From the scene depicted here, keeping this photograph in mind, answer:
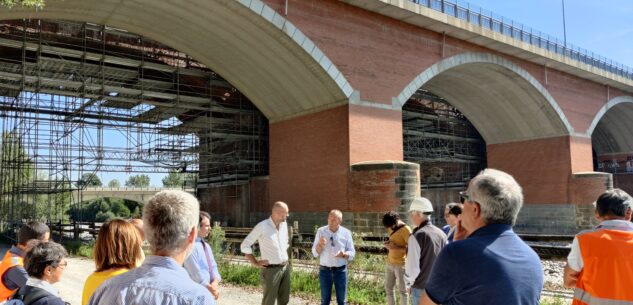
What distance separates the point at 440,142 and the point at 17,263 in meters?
29.4

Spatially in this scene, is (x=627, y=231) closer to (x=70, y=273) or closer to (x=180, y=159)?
(x=70, y=273)

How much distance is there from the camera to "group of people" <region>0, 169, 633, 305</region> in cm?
209

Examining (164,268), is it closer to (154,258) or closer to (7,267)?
(154,258)

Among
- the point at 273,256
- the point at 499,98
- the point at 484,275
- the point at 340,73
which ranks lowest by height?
the point at 273,256

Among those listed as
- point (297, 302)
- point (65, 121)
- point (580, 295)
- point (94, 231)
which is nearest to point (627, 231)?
point (580, 295)

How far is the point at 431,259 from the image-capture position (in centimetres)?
506

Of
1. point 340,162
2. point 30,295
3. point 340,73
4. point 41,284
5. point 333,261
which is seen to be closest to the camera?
point 30,295

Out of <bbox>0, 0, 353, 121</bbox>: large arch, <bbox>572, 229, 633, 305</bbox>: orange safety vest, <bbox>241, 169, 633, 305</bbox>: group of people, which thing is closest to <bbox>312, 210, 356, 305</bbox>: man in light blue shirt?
<bbox>241, 169, 633, 305</bbox>: group of people

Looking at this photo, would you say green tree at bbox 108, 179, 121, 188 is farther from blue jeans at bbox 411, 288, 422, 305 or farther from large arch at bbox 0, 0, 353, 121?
blue jeans at bbox 411, 288, 422, 305

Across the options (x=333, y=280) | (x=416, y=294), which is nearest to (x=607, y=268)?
(x=416, y=294)

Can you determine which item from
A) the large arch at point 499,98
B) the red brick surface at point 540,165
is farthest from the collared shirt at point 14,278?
the red brick surface at point 540,165

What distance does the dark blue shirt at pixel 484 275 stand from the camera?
2.37 meters

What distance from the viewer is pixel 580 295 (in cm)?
356

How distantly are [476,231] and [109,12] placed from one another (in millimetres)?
16020
